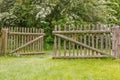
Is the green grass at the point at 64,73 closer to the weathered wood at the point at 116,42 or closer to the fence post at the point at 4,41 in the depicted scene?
the weathered wood at the point at 116,42

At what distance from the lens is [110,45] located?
9.82 m

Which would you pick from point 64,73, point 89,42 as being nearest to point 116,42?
point 89,42

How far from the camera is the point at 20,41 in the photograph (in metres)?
12.4

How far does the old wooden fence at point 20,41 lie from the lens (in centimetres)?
1173

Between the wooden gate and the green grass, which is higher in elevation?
the wooden gate

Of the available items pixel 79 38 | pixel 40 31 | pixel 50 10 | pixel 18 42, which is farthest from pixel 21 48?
pixel 50 10

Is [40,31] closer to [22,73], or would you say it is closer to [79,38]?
[79,38]

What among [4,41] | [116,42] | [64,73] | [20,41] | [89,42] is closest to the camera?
[64,73]

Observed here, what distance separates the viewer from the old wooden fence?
11.7 metres

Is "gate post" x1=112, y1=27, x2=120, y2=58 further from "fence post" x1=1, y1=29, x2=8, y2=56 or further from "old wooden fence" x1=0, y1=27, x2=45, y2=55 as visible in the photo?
"fence post" x1=1, y1=29, x2=8, y2=56

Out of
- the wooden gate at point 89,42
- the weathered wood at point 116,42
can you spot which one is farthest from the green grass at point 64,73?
the wooden gate at point 89,42

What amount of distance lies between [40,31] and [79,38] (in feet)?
8.59

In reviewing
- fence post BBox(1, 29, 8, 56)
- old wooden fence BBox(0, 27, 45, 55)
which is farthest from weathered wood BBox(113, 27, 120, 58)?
fence post BBox(1, 29, 8, 56)

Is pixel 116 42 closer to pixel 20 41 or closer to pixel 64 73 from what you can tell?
pixel 64 73
